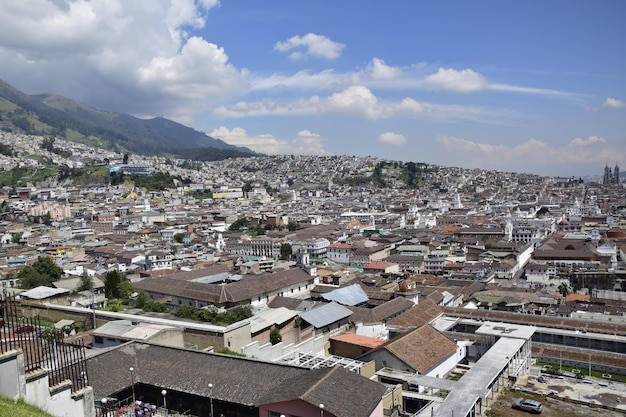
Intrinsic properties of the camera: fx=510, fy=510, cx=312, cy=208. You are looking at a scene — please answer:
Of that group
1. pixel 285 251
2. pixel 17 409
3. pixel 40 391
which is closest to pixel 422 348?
pixel 40 391

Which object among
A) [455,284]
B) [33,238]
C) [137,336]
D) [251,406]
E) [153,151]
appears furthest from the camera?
[153,151]

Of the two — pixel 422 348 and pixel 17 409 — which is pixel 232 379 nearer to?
pixel 17 409

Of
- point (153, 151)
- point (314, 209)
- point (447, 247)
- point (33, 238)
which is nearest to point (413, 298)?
point (447, 247)

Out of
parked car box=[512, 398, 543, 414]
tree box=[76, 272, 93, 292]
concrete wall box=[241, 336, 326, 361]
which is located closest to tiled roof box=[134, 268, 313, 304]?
tree box=[76, 272, 93, 292]

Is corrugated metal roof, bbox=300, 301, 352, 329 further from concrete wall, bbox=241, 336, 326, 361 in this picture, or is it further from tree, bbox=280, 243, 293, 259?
tree, bbox=280, 243, 293, 259

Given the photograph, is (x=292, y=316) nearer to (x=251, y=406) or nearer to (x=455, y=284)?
(x=251, y=406)

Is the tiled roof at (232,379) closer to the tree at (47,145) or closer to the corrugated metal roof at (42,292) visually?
the corrugated metal roof at (42,292)

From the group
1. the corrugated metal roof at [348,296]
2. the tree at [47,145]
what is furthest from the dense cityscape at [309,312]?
the tree at [47,145]
